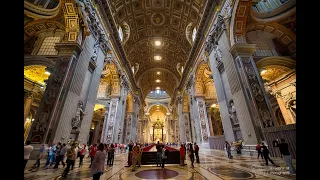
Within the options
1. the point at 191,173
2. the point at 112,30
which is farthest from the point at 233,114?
the point at 112,30

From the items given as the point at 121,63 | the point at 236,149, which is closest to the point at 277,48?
the point at 236,149

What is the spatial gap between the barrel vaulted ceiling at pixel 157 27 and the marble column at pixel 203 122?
8.01 meters

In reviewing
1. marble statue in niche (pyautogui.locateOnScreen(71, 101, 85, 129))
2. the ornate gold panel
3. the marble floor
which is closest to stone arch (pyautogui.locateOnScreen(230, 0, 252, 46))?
the marble floor

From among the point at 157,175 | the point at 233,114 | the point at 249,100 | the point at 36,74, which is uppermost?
the point at 36,74

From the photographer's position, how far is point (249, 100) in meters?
8.14

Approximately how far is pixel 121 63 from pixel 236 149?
52.1ft

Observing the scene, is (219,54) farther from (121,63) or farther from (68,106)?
(121,63)

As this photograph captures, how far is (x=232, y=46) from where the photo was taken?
9297 millimetres

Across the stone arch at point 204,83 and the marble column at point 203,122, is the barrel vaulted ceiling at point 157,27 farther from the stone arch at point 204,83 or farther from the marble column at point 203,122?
the marble column at point 203,122

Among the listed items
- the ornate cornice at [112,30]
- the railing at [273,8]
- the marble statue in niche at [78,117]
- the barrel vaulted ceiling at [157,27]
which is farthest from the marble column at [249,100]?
the ornate cornice at [112,30]

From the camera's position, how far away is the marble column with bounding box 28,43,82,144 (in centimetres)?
663

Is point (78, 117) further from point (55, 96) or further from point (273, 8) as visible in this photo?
point (273, 8)

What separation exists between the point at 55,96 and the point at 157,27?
16.8 metres
